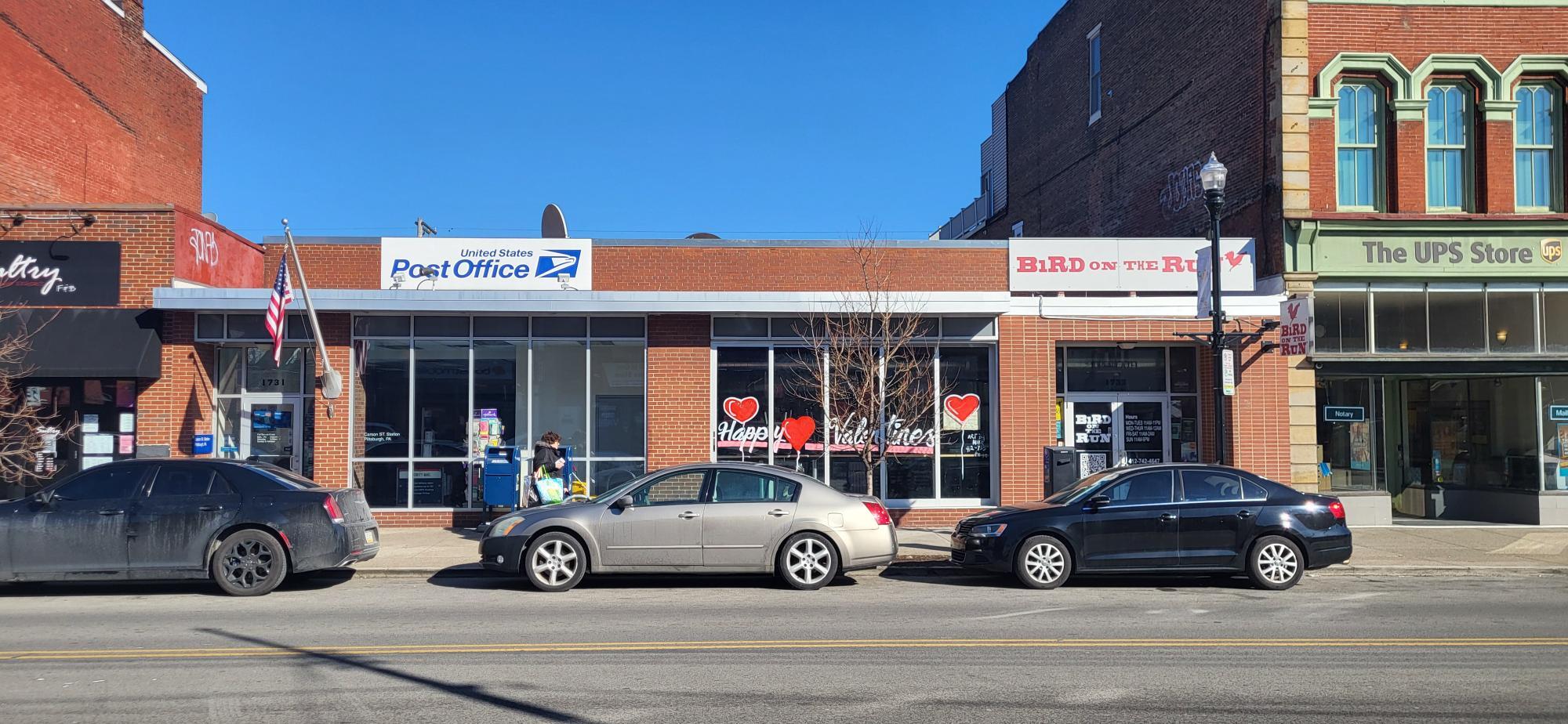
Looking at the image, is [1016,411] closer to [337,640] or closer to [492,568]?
[492,568]

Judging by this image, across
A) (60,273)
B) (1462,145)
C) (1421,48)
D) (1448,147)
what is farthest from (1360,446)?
(60,273)

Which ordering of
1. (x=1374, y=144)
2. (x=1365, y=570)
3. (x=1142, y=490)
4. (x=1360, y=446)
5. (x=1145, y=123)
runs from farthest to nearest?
(x=1145, y=123) < (x=1360, y=446) < (x=1374, y=144) < (x=1365, y=570) < (x=1142, y=490)

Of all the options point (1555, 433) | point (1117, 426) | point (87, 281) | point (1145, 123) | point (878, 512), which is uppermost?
point (1145, 123)

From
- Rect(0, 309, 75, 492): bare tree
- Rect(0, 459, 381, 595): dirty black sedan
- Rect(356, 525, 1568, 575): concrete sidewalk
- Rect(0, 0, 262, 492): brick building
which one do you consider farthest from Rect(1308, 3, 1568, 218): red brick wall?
Rect(0, 309, 75, 492): bare tree

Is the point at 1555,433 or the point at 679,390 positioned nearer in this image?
the point at 679,390

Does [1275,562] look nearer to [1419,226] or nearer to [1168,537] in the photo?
[1168,537]

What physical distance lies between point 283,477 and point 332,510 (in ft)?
2.61

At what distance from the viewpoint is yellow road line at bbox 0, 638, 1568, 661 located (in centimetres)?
788

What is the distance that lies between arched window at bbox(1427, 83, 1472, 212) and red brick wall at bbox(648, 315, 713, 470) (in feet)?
40.2

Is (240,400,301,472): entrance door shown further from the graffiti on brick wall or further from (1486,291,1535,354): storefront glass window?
(1486,291,1535,354): storefront glass window

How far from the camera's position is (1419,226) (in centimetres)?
1695

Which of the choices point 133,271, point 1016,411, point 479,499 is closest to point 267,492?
point 479,499

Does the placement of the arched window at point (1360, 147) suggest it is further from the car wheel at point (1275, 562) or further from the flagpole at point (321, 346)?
the flagpole at point (321, 346)

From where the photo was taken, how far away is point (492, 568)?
1135cm
